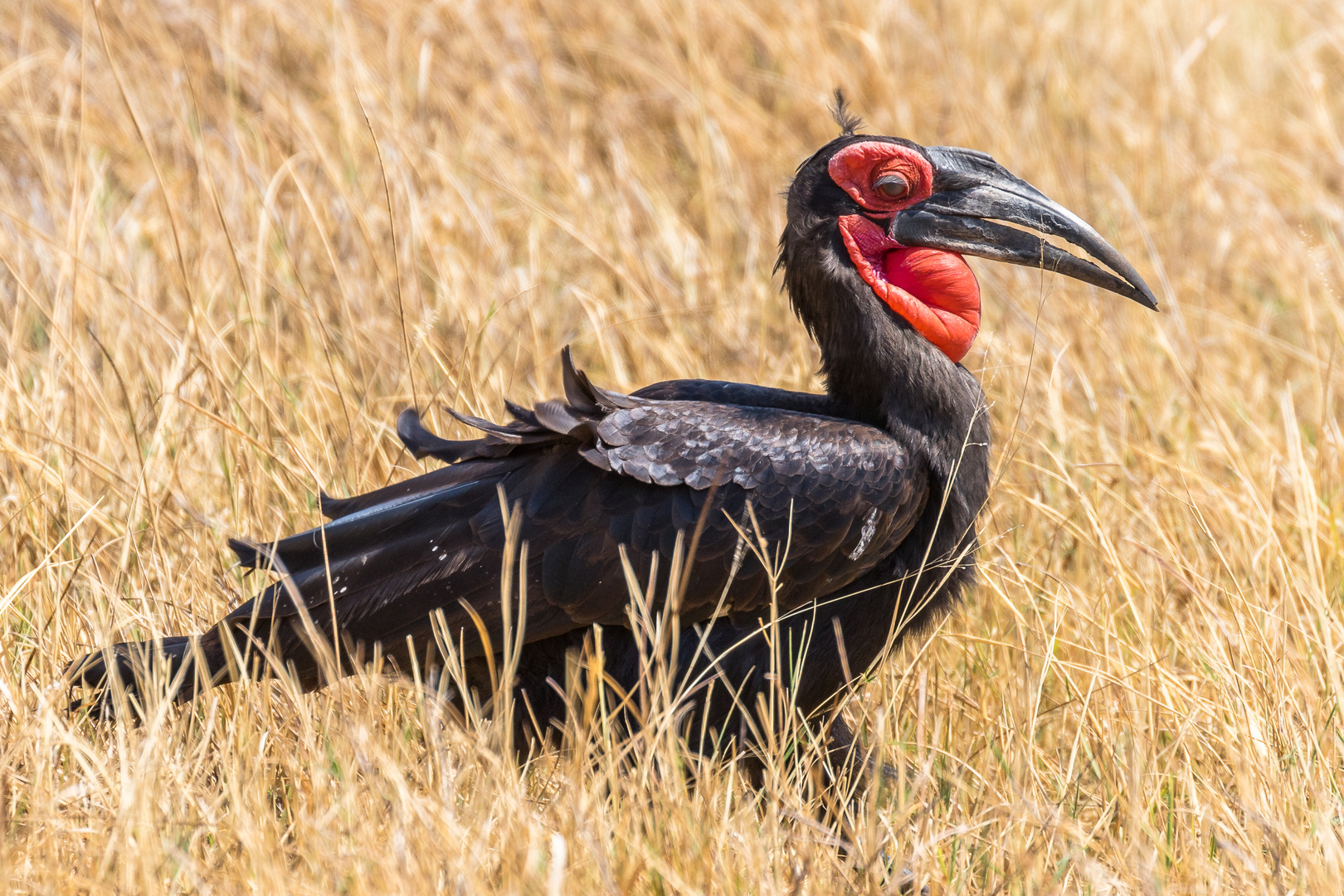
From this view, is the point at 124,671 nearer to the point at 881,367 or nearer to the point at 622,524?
the point at 622,524

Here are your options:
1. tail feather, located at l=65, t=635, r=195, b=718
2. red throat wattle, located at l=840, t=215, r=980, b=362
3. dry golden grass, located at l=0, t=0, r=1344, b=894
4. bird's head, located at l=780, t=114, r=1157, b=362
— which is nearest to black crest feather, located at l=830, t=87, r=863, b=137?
bird's head, located at l=780, t=114, r=1157, b=362

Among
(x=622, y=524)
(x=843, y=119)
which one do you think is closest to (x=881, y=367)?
(x=622, y=524)

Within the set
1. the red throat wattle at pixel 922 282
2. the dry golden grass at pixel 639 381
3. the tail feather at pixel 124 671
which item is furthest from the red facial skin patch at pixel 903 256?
the tail feather at pixel 124 671

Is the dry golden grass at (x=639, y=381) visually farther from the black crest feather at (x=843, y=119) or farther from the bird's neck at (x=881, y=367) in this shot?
the black crest feather at (x=843, y=119)

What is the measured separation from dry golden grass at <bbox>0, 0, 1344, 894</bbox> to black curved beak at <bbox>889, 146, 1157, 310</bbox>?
0.53 meters

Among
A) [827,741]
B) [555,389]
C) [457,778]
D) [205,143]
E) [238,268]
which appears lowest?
[827,741]

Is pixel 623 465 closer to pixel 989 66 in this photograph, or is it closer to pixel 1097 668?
pixel 1097 668

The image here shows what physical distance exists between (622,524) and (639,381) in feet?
5.95

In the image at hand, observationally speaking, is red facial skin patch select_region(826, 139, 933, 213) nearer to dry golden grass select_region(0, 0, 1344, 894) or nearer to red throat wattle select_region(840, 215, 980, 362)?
red throat wattle select_region(840, 215, 980, 362)

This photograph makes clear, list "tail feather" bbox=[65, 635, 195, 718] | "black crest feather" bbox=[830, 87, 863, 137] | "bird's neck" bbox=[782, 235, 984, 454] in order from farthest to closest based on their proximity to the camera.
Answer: "black crest feather" bbox=[830, 87, 863, 137] < "bird's neck" bbox=[782, 235, 984, 454] < "tail feather" bbox=[65, 635, 195, 718]

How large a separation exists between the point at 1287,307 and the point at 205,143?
4.08 meters

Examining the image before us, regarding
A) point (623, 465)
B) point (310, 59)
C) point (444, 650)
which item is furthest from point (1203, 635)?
point (310, 59)

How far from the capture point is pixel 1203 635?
10.8 feet

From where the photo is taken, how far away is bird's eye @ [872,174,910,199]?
3043 millimetres
